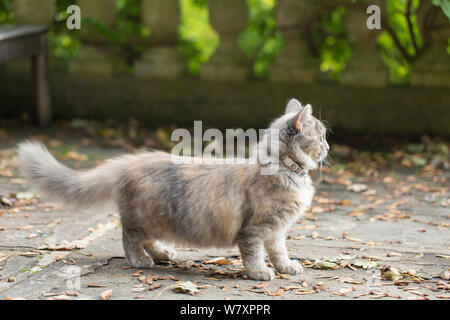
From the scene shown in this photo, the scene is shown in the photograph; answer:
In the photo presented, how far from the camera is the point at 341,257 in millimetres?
4484

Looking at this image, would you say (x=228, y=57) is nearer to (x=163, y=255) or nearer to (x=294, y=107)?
(x=294, y=107)

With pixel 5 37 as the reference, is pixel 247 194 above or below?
below

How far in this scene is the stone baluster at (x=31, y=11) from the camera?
27.6 ft

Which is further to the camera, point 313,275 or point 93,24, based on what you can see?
point 93,24

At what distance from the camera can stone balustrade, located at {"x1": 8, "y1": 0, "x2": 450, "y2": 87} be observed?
7.81m

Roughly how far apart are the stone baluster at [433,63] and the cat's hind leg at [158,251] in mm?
4532

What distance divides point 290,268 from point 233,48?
4.60m

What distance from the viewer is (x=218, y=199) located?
13.8 ft

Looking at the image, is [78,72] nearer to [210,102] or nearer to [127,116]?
[127,116]

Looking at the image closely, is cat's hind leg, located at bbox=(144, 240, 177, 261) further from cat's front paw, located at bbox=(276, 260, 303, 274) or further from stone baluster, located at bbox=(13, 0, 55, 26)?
stone baluster, located at bbox=(13, 0, 55, 26)

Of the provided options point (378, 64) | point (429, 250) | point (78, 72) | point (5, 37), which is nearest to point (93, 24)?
point (78, 72)

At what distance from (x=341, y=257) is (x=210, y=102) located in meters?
4.25

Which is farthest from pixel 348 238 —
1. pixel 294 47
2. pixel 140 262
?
pixel 294 47

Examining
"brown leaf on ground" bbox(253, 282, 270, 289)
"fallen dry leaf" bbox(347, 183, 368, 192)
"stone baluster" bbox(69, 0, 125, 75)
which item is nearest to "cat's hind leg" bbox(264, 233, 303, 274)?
"brown leaf on ground" bbox(253, 282, 270, 289)
